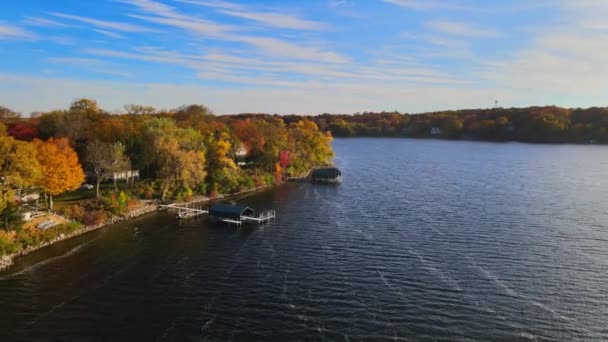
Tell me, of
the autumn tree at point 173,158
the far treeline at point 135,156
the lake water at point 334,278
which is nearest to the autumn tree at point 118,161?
the far treeline at point 135,156

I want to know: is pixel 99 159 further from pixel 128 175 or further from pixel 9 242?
pixel 9 242

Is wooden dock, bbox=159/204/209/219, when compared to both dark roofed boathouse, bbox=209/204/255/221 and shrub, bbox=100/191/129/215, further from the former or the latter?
shrub, bbox=100/191/129/215

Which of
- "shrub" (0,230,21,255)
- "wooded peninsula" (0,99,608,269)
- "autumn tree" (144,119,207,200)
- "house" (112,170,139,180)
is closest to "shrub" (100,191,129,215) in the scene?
"wooded peninsula" (0,99,608,269)

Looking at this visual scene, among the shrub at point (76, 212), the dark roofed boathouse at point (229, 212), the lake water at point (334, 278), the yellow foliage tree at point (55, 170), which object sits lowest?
the lake water at point (334, 278)

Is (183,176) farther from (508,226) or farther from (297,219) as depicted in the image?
(508,226)

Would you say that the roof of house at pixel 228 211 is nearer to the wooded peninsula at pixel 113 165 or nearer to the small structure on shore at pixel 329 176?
the wooded peninsula at pixel 113 165
